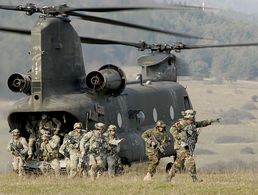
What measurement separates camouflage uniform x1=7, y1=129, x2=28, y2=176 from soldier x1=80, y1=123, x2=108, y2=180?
2198mm

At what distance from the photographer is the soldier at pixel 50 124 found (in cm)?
2872

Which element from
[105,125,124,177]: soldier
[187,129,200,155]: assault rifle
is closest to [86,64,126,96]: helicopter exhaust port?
[105,125,124,177]: soldier

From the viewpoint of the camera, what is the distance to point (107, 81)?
2922 cm

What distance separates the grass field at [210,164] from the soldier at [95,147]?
22.8 inches

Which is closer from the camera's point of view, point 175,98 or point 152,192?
point 152,192

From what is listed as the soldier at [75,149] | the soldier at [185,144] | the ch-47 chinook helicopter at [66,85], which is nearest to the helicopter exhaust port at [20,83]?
the ch-47 chinook helicopter at [66,85]

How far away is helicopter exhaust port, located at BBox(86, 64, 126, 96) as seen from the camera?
29.2 metres

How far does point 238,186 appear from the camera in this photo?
883 inches

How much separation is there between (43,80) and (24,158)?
244 cm

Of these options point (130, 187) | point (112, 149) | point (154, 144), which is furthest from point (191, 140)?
point (112, 149)

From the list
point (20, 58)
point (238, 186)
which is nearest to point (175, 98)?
point (238, 186)

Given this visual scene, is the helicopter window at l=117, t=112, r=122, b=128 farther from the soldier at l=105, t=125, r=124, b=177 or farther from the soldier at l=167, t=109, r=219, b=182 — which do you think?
the soldier at l=167, t=109, r=219, b=182

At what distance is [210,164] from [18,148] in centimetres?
4533

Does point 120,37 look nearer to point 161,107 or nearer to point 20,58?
point 20,58
